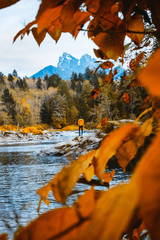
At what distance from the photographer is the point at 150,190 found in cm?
12

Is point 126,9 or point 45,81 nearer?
point 126,9

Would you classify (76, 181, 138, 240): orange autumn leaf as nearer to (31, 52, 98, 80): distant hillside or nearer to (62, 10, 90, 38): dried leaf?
(62, 10, 90, 38): dried leaf

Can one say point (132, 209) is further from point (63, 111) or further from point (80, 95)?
point (80, 95)

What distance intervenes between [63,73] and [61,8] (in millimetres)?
141488

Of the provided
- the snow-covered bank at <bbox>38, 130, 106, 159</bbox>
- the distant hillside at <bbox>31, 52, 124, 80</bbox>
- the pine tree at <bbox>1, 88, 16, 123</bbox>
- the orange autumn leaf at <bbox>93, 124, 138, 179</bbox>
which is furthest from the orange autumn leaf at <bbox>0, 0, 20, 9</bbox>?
the distant hillside at <bbox>31, 52, 124, 80</bbox>

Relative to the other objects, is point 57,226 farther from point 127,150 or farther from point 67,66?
point 67,66

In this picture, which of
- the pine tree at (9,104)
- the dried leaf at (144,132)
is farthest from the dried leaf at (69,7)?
the pine tree at (9,104)

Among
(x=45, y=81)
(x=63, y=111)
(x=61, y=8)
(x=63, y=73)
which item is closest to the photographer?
(x=61, y=8)

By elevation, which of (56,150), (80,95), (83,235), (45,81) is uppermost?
(45,81)

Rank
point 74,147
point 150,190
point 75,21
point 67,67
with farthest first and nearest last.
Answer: point 67,67
point 74,147
point 75,21
point 150,190

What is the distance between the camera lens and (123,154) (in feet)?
1.01

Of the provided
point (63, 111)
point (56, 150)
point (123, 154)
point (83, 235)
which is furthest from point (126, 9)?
point (63, 111)

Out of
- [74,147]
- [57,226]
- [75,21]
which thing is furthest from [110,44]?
[74,147]

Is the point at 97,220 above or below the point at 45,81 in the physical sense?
below
